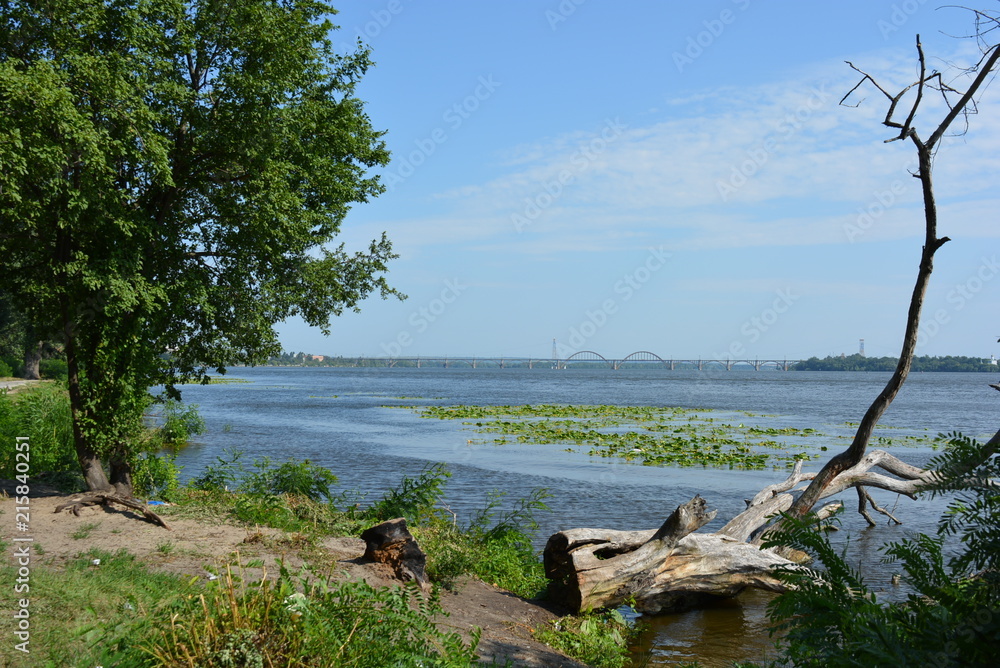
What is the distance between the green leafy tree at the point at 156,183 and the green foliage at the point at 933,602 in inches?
318

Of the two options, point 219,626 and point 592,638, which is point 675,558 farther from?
point 219,626

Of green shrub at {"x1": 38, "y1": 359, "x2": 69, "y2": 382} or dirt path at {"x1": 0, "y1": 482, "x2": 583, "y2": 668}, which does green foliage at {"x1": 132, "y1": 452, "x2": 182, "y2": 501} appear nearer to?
dirt path at {"x1": 0, "y1": 482, "x2": 583, "y2": 668}

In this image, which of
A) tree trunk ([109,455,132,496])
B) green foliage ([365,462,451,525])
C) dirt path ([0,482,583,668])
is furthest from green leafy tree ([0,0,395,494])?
green foliage ([365,462,451,525])

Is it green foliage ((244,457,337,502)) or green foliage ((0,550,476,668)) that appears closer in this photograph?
green foliage ((0,550,476,668))

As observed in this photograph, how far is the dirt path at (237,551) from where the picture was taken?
7.29 metres

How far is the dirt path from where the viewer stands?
23.9ft

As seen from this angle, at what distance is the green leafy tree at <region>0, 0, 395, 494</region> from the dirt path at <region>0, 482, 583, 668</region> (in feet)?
5.71

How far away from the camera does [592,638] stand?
27.1ft

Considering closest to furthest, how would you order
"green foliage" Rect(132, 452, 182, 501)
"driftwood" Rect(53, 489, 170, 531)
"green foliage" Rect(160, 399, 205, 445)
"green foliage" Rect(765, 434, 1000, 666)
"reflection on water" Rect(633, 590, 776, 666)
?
"green foliage" Rect(765, 434, 1000, 666) → "reflection on water" Rect(633, 590, 776, 666) → "driftwood" Rect(53, 489, 170, 531) → "green foliage" Rect(132, 452, 182, 501) → "green foliage" Rect(160, 399, 205, 445)

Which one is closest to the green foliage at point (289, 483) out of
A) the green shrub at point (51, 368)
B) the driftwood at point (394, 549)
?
the driftwood at point (394, 549)

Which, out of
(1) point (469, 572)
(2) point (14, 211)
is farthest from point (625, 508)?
(2) point (14, 211)

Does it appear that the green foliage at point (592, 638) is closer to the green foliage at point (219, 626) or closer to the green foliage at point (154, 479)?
the green foliage at point (219, 626)

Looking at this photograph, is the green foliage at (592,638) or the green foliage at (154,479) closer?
the green foliage at (592,638)
